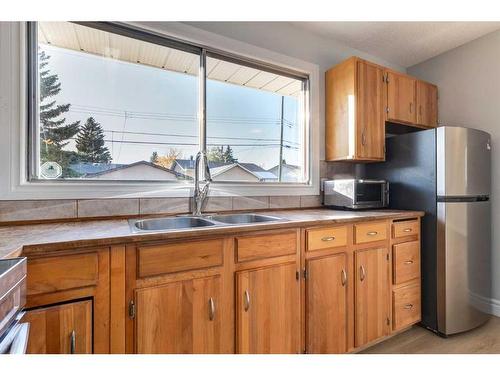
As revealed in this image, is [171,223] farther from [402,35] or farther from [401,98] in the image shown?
[402,35]

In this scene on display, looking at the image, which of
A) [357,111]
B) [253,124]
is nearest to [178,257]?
[253,124]

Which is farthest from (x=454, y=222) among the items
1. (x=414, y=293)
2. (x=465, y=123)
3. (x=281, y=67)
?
(x=281, y=67)

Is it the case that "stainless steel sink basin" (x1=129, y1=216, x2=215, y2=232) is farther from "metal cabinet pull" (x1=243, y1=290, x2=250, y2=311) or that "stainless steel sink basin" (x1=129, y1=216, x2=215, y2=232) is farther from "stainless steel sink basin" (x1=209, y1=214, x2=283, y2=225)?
"metal cabinet pull" (x1=243, y1=290, x2=250, y2=311)

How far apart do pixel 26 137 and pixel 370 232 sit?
7.12 feet

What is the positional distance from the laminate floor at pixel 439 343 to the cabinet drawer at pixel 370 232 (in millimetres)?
765

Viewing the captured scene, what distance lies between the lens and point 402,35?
93.6 inches

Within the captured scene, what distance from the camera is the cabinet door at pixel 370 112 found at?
2.16 meters

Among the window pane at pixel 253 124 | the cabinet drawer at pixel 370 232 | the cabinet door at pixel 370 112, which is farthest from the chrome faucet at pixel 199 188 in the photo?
the cabinet door at pixel 370 112

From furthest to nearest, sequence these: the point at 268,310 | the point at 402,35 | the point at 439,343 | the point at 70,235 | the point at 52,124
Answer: the point at 402,35
the point at 439,343
the point at 52,124
the point at 268,310
the point at 70,235

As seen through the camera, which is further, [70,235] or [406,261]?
[406,261]

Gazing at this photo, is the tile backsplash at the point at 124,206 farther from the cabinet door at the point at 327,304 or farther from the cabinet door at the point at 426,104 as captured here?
the cabinet door at the point at 426,104

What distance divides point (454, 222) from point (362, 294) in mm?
971
